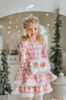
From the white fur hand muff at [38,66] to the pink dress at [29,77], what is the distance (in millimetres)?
58

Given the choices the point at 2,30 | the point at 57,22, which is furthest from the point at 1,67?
the point at 57,22

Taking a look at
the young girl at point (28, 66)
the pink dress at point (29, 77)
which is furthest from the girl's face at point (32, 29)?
the pink dress at point (29, 77)

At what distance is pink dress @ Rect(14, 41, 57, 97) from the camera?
4.68 ft

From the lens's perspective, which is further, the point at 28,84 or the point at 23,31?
A: the point at 23,31

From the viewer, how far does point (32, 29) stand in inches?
60.0

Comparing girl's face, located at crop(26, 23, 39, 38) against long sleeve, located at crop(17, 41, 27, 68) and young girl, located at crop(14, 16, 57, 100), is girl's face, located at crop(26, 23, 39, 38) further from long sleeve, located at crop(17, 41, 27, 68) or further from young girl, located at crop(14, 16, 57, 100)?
long sleeve, located at crop(17, 41, 27, 68)

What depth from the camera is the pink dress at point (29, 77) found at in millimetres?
1426

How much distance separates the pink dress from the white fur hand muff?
58 millimetres

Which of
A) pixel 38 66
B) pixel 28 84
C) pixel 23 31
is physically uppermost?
pixel 23 31

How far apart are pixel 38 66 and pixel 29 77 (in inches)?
6.8

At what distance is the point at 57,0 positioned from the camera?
5.79ft

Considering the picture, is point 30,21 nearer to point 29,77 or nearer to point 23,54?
point 23,54

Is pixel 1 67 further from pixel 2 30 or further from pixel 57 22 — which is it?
pixel 57 22

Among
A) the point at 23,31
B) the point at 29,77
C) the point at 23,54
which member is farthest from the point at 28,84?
the point at 23,31
